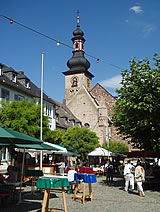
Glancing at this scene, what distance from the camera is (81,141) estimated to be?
3503cm

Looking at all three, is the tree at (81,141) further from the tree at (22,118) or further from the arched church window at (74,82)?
the arched church window at (74,82)

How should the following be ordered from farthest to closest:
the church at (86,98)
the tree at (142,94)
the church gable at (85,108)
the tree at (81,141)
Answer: the church gable at (85,108) < the church at (86,98) < the tree at (81,141) < the tree at (142,94)

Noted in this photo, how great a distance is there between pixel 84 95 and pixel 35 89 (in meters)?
20.5

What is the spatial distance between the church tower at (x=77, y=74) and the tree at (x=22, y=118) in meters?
39.7

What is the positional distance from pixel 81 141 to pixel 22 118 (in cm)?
1547

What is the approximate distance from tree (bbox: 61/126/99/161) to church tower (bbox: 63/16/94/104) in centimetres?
2678

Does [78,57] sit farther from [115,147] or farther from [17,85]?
[17,85]

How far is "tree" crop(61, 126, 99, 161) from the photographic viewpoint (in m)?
34.7

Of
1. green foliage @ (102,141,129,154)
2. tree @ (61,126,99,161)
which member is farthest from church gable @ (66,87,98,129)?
tree @ (61,126,99,161)

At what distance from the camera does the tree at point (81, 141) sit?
34.7 meters

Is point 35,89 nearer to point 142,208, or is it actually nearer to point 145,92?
point 145,92

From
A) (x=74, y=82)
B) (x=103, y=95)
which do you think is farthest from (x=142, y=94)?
(x=74, y=82)

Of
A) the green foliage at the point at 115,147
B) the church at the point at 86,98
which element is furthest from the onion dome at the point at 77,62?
the green foliage at the point at 115,147

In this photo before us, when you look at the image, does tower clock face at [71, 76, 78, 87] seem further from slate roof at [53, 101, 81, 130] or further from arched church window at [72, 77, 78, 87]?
slate roof at [53, 101, 81, 130]
